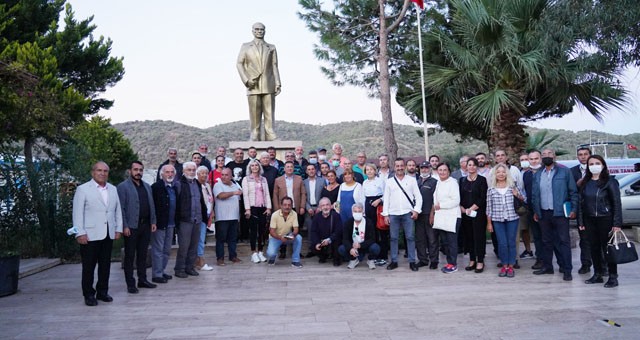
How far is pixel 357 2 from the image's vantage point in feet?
49.4

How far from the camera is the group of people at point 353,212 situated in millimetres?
→ 5918

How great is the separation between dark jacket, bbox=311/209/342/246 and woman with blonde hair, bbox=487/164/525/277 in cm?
226

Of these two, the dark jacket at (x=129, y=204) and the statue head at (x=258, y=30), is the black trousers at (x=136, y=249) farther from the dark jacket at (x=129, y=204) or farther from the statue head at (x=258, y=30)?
the statue head at (x=258, y=30)

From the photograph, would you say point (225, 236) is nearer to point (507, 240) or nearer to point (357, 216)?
point (357, 216)

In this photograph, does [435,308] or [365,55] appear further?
[365,55]

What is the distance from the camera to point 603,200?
5.92 meters

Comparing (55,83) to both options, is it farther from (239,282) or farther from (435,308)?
(435,308)

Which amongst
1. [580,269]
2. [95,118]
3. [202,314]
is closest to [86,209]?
[202,314]

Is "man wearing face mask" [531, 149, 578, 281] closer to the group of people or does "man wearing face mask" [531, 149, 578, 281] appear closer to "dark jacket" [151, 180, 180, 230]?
the group of people

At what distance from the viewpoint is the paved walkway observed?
4.30 metres

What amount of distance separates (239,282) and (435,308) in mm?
2791

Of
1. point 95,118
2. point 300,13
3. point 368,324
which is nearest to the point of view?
point 368,324

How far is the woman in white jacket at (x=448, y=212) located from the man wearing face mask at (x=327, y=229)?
151cm

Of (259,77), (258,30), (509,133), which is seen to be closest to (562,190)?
(509,133)
